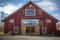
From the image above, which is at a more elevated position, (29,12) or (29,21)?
(29,12)

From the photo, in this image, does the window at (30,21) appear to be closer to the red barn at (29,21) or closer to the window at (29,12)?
the red barn at (29,21)

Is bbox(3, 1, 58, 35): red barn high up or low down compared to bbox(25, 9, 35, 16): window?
down

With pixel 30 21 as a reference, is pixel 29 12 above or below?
above

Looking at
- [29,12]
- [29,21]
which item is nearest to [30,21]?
[29,21]

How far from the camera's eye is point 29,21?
2555mm

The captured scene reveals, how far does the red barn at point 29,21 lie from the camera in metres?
2.51

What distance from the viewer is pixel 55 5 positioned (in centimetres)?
253

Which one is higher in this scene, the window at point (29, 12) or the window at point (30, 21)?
the window at point (29, 12)

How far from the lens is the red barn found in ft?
8.23

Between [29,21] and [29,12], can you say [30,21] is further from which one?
[29,12]

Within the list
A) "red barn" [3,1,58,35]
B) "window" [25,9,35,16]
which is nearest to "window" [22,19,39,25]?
"red barn" [3,1,58,35]

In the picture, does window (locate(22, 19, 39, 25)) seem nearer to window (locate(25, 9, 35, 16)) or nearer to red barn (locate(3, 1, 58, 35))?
red barn (locate(3, 1, 58, 35))

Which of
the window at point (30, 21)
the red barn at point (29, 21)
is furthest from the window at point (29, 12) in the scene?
the window at point (30, 21)

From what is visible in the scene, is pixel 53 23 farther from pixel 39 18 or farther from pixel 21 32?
pixel 21 32
